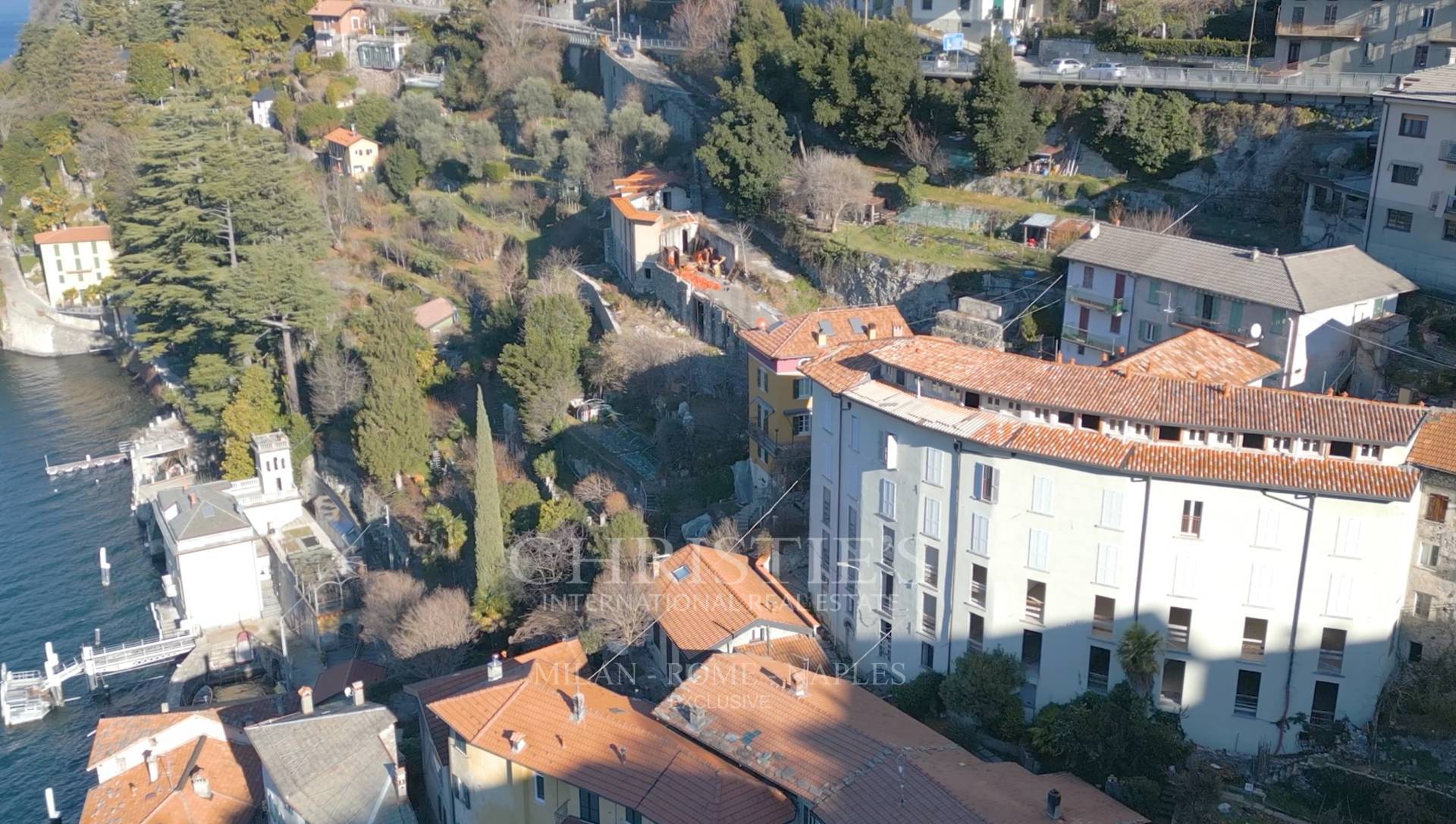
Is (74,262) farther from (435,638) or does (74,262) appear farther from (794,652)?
(794,652)

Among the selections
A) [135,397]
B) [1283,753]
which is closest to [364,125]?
[135,397]

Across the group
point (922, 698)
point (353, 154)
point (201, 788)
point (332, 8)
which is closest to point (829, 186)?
point (922, 698)

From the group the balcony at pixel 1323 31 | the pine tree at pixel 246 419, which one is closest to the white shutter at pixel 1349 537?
the balcony at pixel 1323 31

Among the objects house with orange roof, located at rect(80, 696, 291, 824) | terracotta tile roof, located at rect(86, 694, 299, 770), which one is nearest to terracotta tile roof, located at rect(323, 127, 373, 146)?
terracotta tile roof, located at rect(86, 694, 299, 770)

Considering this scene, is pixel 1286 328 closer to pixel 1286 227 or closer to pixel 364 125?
pixel 1286 227

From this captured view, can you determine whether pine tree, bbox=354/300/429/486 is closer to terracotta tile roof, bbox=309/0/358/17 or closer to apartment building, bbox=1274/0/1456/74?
apartment building, bbox=1274/0/1456/74

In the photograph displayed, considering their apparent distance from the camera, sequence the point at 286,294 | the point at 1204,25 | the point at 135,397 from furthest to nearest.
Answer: the point at 135,397
the point at 286,294
the point at 1204,25

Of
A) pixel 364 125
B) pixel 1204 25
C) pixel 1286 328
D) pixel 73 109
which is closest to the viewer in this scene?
pixel 1286 328

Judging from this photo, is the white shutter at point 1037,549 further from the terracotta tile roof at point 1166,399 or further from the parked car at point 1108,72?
the parked car at point 1108,72
